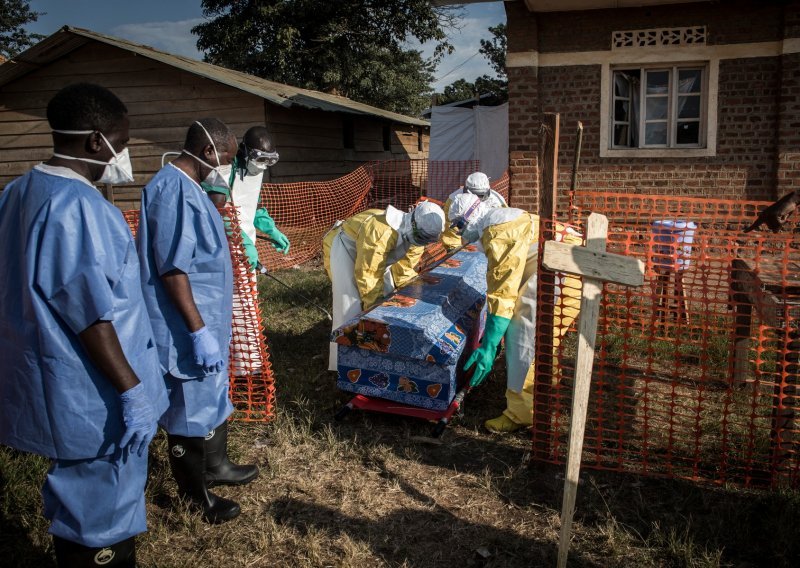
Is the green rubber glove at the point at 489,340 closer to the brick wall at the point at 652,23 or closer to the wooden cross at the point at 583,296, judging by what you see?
the wooden cross at the point at 583,296

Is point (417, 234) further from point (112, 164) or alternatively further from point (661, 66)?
point (661, 66)

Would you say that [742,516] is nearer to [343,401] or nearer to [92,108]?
[343,401]

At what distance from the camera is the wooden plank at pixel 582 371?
2607mm

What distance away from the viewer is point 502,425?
4.20 metres

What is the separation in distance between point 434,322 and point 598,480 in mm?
1366

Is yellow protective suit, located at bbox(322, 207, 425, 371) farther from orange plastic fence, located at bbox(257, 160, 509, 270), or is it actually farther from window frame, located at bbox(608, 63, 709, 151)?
window frame, located at bbox(608, 63, 709, 151)

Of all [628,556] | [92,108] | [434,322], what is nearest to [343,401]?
[434,322]

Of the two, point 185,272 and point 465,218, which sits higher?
point 465,218

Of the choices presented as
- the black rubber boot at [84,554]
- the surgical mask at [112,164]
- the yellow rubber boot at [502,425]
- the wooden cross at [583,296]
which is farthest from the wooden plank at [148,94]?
the black rubber boot at [84,554]

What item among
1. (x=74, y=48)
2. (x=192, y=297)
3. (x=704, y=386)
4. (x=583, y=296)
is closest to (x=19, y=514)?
(x=192, y=297)

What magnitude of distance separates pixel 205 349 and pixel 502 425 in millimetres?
2196

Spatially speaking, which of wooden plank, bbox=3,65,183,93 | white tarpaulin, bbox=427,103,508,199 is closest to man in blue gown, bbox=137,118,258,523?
wooden plank, bbox=3,65,183,93

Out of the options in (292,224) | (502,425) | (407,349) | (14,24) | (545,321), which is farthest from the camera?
(14,24)

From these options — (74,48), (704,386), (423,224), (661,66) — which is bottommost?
(704,386)
